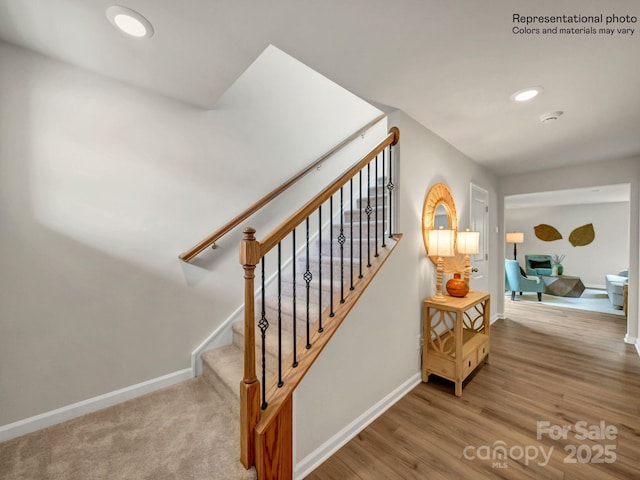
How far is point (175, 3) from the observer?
117cm

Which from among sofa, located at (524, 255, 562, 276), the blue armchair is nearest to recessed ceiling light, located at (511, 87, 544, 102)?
the blue armchair

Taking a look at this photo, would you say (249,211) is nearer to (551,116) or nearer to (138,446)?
(138,446)

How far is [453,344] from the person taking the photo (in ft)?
7.60

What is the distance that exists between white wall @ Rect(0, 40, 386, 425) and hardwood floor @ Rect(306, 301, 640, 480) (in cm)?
150

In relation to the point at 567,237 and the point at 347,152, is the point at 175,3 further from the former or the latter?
the point at 567,237

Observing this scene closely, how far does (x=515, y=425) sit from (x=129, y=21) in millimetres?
3364

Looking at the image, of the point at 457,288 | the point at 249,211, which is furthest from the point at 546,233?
the point at 249,211

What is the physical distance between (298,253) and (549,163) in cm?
369

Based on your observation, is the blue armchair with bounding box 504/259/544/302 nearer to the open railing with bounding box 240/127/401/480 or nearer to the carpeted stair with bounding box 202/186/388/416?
the carpeted stair with bounding box 202/186/388/416

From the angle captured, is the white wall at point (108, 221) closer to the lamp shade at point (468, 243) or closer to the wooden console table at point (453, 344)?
the wooden console table at point (453, 344)

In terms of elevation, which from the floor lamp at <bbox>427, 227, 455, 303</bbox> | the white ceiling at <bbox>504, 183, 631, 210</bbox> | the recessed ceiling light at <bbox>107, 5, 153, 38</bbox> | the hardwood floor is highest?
the recessed ceiling light at <bbox>107, 5, 153, 38</bbox>

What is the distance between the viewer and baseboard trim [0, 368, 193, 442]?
1.46 m

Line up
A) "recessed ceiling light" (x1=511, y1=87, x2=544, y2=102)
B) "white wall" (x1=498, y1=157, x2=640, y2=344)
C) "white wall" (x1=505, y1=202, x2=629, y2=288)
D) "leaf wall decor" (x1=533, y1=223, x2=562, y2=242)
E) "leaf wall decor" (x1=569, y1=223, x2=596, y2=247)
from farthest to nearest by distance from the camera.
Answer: "leaf wall decor" (x1=533, y1=223, x2=562, y2=242), "leaf wall decor" (x1=569, y1=223, x2=596, y2=247), "white wall" (x1=505, y1=202, x2=629, y2=288), "white wall" (x1=498, y1=157, x2=640, y2=344), "recessed ceiling light" (x1=511, y1=87, x2=544, y2=102)

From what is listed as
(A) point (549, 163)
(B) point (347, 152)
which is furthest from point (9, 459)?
(A) point (549, 163)
